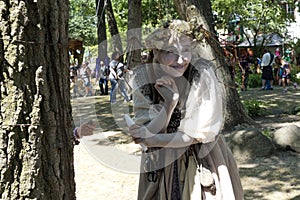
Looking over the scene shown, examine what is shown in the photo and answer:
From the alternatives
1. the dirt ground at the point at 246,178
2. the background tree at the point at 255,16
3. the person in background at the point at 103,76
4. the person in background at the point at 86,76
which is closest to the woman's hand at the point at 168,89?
the dirt ground at the point at 246,178

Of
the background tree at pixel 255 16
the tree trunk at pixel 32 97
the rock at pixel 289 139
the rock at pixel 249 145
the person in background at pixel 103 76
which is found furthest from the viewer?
the background tree at pixel 255 16

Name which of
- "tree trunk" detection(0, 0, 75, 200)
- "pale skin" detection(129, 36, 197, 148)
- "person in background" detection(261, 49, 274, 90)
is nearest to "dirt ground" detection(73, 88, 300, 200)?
"pale skin" detection(129, 36, 197, 148)

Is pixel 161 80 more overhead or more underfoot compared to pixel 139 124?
more overhead

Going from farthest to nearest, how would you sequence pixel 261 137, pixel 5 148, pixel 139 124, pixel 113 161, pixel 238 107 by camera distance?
pixel 238 107
pixel 261 137
pixel 113 161
pixel 139 124
pixel 5 148

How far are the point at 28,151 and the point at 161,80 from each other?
106 centimetres

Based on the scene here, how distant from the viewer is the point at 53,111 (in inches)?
70.4

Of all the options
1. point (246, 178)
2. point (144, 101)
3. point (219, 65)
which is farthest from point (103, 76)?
point (144, 101)

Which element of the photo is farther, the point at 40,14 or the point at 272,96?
the point at 272,96

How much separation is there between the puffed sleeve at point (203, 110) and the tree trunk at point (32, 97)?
2.89 feet

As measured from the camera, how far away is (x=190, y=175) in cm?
264

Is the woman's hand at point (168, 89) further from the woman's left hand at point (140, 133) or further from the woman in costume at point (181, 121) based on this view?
the woman's left hand at point (140, 133)

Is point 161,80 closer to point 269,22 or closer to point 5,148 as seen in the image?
point 5,148

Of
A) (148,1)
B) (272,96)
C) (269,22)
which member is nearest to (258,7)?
(269,22)

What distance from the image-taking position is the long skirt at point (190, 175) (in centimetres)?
260
